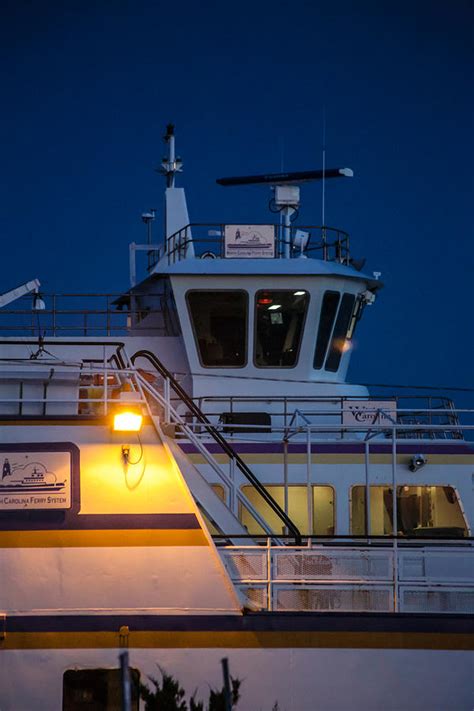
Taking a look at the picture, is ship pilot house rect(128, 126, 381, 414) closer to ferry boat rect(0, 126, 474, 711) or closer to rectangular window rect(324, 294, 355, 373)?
rectangular window rect(324, 294, 355, 373)

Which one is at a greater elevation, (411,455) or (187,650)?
(411,455)

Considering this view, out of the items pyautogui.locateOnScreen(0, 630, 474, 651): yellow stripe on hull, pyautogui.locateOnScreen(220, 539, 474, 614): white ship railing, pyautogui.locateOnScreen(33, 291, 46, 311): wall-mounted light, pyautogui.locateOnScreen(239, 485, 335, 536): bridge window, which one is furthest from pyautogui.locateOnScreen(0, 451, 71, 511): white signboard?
pyautogui.locateOnScreen(33, 291, 46, 311): wall-mounted light

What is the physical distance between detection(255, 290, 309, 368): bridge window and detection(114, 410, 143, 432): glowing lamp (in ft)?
28.1

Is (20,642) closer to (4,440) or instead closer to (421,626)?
(4,440)

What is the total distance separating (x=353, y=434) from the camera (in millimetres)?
23625

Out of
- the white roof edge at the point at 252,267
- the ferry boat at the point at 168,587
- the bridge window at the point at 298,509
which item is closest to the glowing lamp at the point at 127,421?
the ferry boat at the point at 168,587

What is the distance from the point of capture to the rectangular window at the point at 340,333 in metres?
24.3

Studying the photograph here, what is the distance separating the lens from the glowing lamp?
14992 mm

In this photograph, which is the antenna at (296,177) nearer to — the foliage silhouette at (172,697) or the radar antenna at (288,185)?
the radar antenna at (288,185)

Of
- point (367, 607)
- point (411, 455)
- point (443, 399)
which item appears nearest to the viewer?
point (367, 607)

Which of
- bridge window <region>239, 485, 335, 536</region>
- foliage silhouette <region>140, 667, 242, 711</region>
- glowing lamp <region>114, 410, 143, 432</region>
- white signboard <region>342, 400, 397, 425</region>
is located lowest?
foliage silhouette <region>140, 667, 242, 711</region>

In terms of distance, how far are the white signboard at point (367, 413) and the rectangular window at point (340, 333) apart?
186 cm

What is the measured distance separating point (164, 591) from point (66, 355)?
1077 cm

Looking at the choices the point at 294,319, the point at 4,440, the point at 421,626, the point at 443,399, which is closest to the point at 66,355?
the point at 294,319
